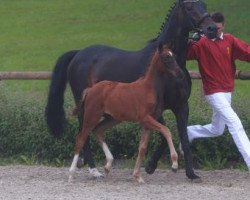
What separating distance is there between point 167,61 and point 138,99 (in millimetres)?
540

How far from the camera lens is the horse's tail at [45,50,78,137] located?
10.9 m

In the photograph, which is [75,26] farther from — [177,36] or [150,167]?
[177,36]

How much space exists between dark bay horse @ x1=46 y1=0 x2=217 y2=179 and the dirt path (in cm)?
30

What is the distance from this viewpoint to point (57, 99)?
10.9 m

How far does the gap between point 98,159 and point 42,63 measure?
10.7 m

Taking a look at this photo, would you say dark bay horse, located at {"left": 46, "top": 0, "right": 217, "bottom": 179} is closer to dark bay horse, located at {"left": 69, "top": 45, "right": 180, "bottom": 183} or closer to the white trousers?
dark bay horse, located at {"left": 69, "top": 45, "right": 180, "bottom": 183}

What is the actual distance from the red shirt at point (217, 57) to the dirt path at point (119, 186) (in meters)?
1.09

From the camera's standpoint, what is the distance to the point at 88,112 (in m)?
9.76

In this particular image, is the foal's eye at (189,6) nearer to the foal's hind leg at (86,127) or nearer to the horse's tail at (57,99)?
the foal's hind leg at (86,127)

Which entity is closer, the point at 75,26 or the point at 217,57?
the point at 217,57

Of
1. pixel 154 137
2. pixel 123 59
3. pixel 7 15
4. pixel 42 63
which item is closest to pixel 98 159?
pixel 154 137

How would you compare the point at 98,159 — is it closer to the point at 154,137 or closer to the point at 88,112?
the point at 154,137

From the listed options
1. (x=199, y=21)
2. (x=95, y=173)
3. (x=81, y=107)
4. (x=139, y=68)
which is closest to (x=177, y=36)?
(x=199, y=21)

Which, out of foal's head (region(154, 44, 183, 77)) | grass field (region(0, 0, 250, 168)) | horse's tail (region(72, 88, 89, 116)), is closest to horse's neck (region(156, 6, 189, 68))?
foal's head (region(154, 44, 183, 77))
